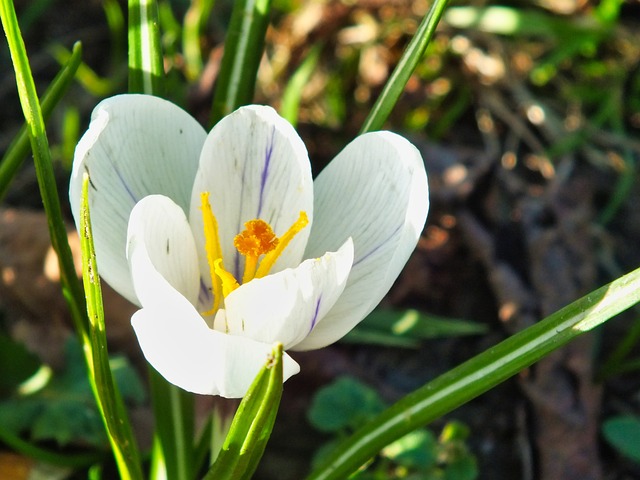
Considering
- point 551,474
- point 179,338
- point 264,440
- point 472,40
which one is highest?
point 179,338

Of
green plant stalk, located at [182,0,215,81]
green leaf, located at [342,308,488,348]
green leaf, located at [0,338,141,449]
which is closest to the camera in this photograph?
green leaf, located at [0,338,141,449]

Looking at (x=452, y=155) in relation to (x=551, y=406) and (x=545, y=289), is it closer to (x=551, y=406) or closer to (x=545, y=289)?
(x=545, y=289)

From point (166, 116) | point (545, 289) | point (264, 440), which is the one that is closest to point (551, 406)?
point (545, 289)

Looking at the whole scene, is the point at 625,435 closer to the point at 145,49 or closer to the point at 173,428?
the point at 173,428

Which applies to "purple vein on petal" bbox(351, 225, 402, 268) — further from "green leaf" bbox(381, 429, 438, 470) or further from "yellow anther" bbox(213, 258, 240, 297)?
"green leaf" bbox(381, 429, 438, 470)

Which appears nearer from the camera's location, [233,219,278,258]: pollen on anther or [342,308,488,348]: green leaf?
[233,219,278,258]: pollen on anther

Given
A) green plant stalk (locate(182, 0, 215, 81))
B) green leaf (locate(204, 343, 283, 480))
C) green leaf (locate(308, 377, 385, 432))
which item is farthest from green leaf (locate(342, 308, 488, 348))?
green plant stalk (locate(182, 0, 215, 81))

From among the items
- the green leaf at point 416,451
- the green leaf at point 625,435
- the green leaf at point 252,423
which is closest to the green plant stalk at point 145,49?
the green leaf at point 252,423
